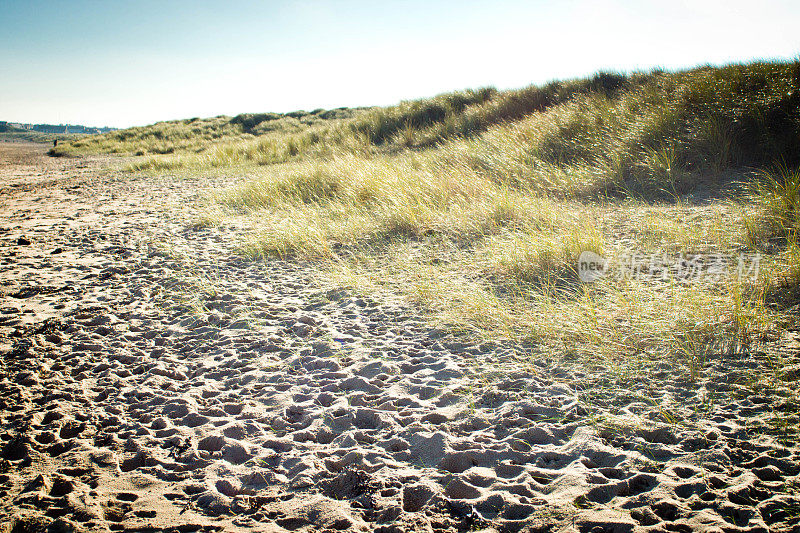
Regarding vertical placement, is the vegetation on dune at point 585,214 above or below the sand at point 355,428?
above

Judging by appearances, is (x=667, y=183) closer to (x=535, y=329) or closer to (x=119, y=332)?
(x=535, y=329)

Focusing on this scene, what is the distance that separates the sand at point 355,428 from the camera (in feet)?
5.31

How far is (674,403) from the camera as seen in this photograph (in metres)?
2.12

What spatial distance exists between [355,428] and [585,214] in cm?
407

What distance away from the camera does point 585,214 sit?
5.04m

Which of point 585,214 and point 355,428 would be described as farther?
point 585,214

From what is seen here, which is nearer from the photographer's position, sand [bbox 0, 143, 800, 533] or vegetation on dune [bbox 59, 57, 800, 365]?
sand [bbox 0, 143, 800, 533]

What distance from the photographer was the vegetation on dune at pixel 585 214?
288 centimetres

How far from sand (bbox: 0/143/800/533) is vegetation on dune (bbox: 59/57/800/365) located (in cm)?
37

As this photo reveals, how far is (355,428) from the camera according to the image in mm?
2168

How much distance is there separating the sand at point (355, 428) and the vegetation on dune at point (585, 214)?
0.37m

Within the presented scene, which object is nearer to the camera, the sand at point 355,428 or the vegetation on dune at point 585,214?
the sand at point 355,428

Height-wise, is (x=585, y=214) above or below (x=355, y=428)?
above

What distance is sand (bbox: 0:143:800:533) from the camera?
5.31 feet
